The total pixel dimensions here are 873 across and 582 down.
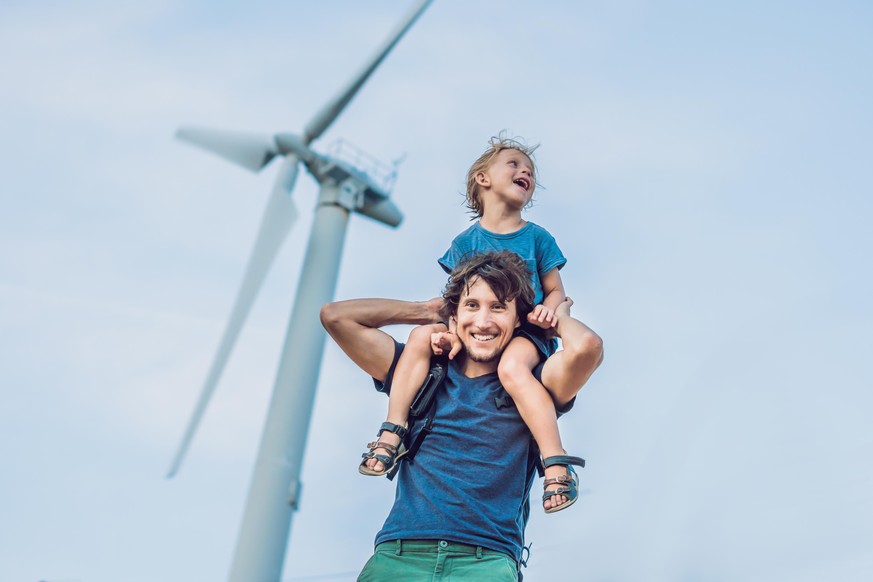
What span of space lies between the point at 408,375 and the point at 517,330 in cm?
65

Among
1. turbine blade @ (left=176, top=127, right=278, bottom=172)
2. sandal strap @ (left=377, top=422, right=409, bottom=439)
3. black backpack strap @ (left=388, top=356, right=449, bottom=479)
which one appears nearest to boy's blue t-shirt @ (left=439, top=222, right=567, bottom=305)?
black backpack strap @ (left=388, top=356, right=449, bottom=479)

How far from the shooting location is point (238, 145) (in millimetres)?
30203

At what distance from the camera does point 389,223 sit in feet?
111

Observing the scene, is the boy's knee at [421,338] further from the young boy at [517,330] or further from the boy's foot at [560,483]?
the boy's foot at [560,483]

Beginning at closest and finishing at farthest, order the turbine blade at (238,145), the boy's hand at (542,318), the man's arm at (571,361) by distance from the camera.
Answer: the man's arm at (571,361)
the boy's hand at (542,318)
the turbine blade at (238,145)

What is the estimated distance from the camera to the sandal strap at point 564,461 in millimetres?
4652

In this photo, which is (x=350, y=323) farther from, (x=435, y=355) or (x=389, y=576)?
(x=389, y=576)

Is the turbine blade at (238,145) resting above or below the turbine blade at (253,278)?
above

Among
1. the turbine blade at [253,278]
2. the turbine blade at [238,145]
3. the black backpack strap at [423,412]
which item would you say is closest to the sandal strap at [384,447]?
the black backpack strap at [423,412]

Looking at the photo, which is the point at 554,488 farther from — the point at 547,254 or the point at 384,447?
the point at 547,254

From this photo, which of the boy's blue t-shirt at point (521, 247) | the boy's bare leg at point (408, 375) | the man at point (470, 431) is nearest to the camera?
the man at point (470, 431)

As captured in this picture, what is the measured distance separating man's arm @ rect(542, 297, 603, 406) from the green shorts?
851mm

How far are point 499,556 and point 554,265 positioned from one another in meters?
1.79

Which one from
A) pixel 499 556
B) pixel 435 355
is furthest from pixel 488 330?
pixel 499 556
